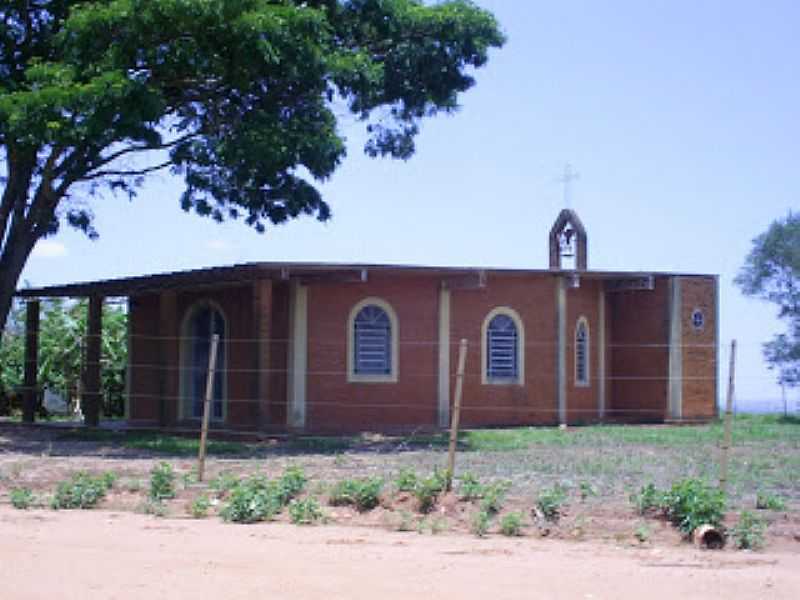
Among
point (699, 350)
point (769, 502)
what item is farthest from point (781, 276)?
point (769, 502)

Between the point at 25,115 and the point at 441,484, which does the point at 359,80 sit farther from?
the point at 441,484

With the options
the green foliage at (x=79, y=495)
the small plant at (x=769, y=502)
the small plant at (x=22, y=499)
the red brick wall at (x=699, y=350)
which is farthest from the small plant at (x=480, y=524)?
the red brick wall at (x=699, y=350)

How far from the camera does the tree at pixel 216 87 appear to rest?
1792cm

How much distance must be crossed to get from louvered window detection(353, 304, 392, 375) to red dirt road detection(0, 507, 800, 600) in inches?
497

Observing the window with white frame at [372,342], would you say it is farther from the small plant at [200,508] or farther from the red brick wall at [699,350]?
the small plant at [200,508]

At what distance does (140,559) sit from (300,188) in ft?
44.3

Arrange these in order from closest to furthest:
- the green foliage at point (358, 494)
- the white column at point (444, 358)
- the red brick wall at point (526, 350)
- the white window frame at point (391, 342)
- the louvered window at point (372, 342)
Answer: the green foliage at point (358, 494), the white window frame at point (391, 342), the louvered window at point (372, 342), the white column at point (444, 358), the red brick wall at point (526, 350)

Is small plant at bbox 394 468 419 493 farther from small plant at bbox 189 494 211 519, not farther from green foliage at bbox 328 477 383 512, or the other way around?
small plant at bbox 189 494 211 519

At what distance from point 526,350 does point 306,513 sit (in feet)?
47.1

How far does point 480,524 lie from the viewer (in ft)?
35.2

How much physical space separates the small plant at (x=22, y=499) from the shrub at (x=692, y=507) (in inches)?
263

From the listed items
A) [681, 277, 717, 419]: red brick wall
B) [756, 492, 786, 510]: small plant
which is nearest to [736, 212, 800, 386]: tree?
[681, 277, 717, 419]: red brick wall

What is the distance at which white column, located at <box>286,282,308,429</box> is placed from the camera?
23062 mm

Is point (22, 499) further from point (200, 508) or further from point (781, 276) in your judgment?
point (781, 276)
